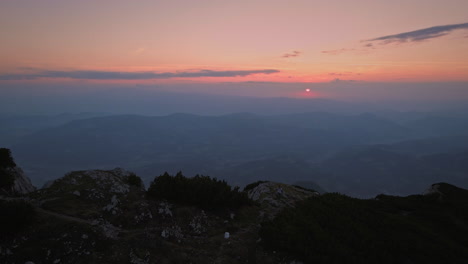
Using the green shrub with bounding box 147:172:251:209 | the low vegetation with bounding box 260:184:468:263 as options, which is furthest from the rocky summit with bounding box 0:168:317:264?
the low vegetation with bounding box 260:184:468:263

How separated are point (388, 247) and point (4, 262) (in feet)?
51.2

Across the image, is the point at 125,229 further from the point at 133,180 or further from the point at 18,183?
the point at 18,183

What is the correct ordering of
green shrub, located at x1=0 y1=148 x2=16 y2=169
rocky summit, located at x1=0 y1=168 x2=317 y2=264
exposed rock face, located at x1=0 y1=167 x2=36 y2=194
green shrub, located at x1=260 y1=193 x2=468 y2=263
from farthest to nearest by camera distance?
green shrub, located at x1=0 y1=148 x2=16 y2=169 → exposed rock face, located at x1=0 y1=167 x2=36 y2=194 → green shrub, located at x1=260 y1=193 x2=468 y2=263 → rocky summit, located at x1=0 y1=168 x2=317 y2=264

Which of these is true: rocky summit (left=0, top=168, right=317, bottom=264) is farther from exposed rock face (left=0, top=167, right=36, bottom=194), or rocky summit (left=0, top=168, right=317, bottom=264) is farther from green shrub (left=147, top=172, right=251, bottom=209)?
exposed rock face (left=0, top=167, right=36, bottom=194)

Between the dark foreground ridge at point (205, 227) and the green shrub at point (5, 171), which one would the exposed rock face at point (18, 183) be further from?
the dark foreground ridge at point (205, 227)

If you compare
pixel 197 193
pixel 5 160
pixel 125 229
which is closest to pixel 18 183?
pixel 5 160

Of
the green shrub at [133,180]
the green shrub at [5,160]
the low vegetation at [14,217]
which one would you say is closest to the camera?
the low vegetation at [14,217]

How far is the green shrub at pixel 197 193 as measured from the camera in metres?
14.4

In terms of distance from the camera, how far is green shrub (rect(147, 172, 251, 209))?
47.3ft

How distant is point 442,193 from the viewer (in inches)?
775

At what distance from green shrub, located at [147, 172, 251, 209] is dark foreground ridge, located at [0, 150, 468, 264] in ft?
0.21

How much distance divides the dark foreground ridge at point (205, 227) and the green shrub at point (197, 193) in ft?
0.21

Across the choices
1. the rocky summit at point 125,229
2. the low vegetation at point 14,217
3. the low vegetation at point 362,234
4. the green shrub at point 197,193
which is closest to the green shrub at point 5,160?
the rocky summit at point 125,229

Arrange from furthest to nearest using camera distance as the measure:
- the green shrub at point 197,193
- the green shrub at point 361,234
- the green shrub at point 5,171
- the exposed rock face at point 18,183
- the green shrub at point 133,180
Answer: the green shrub at point 133,180 → the exposed rock face at point 18,183 → the green shrub at point 5,171 → the green shrub at point 197,193 → the green shrub at point 361,234
